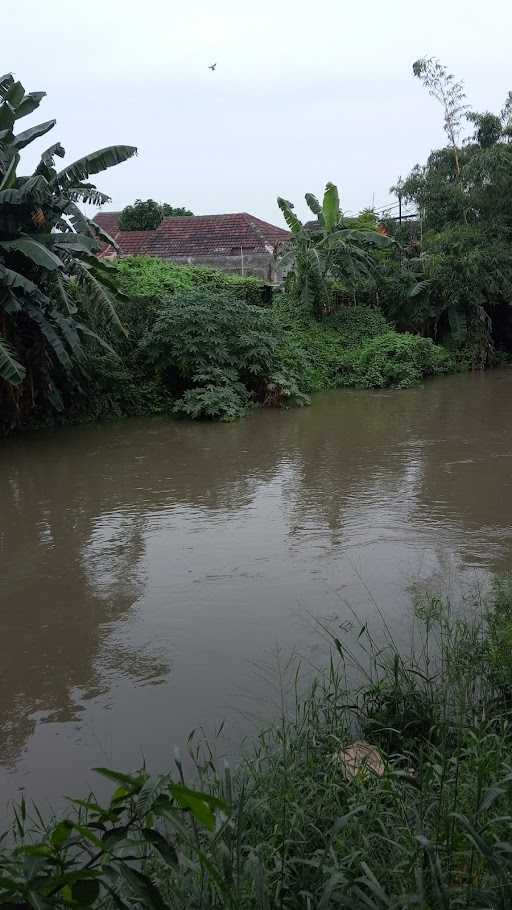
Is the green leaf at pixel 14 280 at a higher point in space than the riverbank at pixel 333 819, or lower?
higher

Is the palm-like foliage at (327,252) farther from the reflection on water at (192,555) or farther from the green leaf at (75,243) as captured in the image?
the green leaf at (75,243)

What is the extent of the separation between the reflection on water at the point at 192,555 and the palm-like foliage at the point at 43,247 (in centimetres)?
145

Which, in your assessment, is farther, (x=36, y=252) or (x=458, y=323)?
(x=458, y=323)

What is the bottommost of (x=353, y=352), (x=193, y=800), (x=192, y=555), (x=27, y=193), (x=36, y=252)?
(x=192, y=555)

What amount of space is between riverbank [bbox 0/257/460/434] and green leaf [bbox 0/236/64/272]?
5.30 ft

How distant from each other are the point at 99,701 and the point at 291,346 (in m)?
12.0

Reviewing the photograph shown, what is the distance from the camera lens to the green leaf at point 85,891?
1.42 m

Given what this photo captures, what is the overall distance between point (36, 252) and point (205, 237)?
16362 millimetres

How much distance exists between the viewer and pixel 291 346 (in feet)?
50.6

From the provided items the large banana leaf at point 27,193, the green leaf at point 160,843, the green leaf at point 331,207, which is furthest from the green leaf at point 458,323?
the green leaf at point 160,843

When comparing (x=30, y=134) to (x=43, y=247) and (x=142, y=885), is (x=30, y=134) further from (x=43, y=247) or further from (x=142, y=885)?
(x=142, y=885)

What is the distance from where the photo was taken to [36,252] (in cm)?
923

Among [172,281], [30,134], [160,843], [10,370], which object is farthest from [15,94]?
[160,843]

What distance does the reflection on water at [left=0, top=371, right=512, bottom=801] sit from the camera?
394 cm
